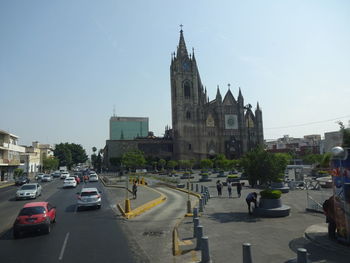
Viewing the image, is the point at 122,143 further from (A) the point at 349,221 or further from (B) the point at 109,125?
(A) the point at 349,221

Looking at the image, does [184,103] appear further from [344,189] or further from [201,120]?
[344,189]

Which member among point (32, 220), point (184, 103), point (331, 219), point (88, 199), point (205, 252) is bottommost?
point (205, 252)

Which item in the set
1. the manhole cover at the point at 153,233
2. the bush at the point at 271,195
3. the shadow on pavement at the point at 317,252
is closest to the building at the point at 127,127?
the bush at the point at 271,195

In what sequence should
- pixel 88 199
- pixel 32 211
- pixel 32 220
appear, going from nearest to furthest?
pixel 32 220, pixel 32 211, pixel 88 199

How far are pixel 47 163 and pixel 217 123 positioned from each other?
62.7 metres

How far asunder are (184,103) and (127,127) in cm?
5083

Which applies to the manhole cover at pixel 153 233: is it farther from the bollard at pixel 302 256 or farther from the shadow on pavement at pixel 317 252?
the bollard at pixel 302 256

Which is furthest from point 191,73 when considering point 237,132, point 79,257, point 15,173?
point 79,257

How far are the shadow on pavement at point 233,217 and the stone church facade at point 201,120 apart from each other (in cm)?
7845

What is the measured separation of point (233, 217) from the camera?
51.2 ft

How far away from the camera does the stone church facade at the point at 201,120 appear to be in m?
96.9

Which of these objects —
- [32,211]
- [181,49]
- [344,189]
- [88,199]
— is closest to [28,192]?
[88,199]

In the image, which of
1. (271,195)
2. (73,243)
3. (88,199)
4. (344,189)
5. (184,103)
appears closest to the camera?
(344,189)

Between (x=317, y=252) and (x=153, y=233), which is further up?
(x=317, y=252)
